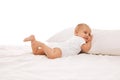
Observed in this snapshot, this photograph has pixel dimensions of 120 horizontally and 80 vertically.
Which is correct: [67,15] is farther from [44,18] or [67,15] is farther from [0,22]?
[0,22]

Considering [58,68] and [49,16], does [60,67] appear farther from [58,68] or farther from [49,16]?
[49,16]

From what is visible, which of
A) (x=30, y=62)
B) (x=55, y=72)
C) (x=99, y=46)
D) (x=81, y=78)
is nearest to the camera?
(x=81, y=78)

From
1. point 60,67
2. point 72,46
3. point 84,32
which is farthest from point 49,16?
point 60,67

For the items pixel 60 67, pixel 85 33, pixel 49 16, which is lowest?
pixel 60 67

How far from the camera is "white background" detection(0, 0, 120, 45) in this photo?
2.55 meters

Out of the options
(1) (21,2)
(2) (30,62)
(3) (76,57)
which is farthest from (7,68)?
(1) (21,2)

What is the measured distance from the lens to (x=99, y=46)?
1988 millimetres

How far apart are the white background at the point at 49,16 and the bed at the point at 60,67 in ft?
2.27

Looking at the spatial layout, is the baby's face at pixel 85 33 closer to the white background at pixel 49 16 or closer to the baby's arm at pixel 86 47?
the baby's arm at pixel 86 47

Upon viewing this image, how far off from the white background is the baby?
0.58m

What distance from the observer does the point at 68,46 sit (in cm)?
191

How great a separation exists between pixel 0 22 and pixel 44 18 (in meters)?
0.54

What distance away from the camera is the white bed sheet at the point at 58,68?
4.07 ft

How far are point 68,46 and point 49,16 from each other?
99 centimetres
